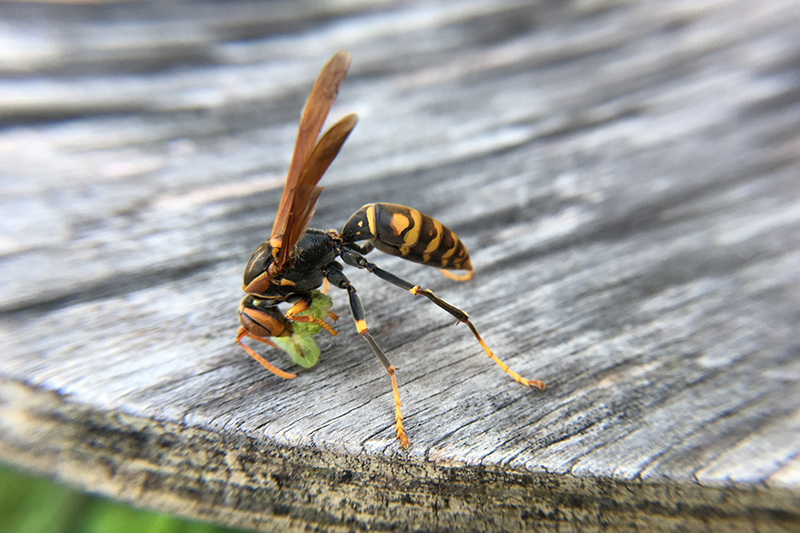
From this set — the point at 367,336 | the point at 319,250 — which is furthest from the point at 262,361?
the point at 319,250

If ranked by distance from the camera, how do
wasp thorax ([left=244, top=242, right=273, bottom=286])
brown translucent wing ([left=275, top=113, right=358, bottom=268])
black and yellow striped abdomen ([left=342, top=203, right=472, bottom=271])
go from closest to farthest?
brown translucent wing ([left=275, top=113, right=358, bottom=268]), wasp thorax ([left=244, top=242, right=273, bottom=286]), black and yellow striped abdomen ([left=342, top=203, right=472, bottom=271])

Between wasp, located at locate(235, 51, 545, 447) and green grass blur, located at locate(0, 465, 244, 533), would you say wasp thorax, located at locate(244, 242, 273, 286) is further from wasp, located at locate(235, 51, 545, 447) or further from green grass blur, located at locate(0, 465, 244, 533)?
green grass blur, located at locate(0, 465, 244, 533)

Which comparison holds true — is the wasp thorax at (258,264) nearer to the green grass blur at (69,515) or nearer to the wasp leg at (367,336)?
the wasp leg at (367,336)

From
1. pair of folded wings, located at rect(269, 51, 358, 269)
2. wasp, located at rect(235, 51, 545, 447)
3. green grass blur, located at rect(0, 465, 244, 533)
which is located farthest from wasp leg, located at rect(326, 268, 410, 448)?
green grass blur, located at rect(0, 465, 244, 533)

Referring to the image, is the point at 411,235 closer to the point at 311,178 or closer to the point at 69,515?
the point at 311,178

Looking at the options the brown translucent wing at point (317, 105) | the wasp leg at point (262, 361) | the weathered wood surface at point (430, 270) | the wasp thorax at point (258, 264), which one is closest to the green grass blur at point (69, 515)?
the weathered wood surface at point (430, 270)

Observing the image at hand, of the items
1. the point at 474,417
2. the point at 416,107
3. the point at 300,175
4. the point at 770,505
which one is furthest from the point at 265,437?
the point at 416,107
